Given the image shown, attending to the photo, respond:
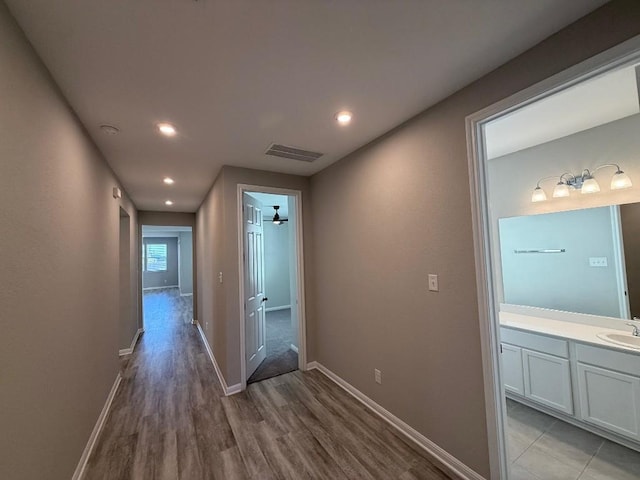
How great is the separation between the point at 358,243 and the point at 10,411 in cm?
240

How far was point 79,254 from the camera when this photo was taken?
1.89 m

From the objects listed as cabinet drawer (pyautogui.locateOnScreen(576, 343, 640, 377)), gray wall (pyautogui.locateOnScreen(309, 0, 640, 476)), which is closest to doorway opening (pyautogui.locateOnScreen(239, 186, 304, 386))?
gray wall (pyautogui.locateOnScreen(309, 0, 640, 476))

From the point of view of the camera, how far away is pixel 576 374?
6.86ft

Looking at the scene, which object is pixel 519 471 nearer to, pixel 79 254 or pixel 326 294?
pixel 326 294

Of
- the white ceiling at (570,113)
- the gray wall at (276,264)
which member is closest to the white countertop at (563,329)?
the white ceiling at (570,113)

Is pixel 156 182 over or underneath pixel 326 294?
over

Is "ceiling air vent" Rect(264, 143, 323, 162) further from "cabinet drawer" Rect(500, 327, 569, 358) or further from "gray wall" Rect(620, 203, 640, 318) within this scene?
"gray wall" Rect(620, 203, 640, 318)

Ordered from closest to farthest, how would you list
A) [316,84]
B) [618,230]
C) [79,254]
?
[316,84]
[79,254]
[618,230]

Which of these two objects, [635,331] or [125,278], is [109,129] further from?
[635,331]

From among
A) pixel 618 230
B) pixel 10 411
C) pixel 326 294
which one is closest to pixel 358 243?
pixel 326 294

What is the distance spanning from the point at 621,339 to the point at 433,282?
5.61ft

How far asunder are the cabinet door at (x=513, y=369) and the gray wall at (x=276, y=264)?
5.78 meters

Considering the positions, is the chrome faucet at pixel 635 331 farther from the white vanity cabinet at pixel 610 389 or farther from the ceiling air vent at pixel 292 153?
the ceiling air vent at pixel 292 153

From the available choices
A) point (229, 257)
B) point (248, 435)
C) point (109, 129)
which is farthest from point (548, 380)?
point (109, 129)
